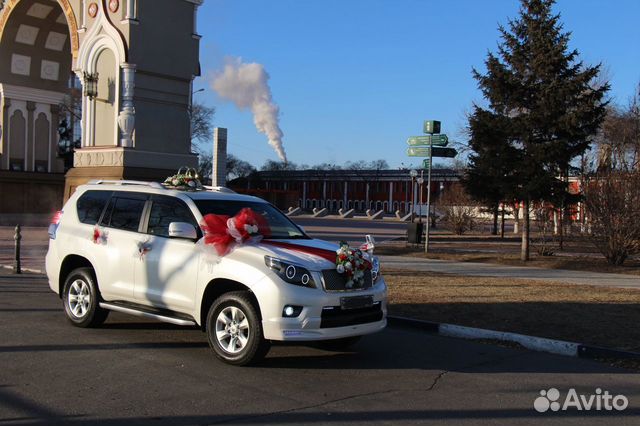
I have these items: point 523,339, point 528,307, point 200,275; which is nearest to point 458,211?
point 528,307

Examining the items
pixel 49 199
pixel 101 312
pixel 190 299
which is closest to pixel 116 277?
pixel 101 312

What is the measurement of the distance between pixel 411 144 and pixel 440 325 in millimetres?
11661

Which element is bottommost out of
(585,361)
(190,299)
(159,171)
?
(585,361)

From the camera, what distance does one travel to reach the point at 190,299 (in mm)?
6832

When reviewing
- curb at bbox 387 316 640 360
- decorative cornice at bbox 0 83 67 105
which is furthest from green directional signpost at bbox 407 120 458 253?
decorative cornice at bbox 0 83 67 105

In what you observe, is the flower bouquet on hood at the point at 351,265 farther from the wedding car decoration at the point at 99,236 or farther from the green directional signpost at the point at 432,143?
the green directional signpost at the point at 432,143

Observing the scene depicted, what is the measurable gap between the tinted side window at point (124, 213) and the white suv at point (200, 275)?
15 millimetres

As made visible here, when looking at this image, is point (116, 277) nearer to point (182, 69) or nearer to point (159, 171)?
point (159, 171)

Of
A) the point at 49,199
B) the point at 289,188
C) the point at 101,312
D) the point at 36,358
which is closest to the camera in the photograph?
the point at 36,358

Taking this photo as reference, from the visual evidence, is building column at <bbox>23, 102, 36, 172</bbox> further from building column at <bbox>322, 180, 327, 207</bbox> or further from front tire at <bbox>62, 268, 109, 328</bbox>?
building column at <bbox>322, 180, 327, 207</bbox>

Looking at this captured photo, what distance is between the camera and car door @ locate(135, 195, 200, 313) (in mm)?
6898

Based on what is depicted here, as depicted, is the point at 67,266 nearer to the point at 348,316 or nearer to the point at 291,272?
the point at 291,272

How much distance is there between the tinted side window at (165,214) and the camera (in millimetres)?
7364

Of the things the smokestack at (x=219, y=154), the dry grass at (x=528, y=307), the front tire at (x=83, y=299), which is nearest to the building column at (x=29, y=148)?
the smokestack at (x=219, y=154)
